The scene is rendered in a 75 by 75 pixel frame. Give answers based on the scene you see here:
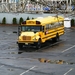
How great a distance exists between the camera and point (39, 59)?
2252 cm

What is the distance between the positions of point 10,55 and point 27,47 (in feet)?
12.1

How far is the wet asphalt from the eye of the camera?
18781mm

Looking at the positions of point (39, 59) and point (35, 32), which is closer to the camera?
point (39, 59)

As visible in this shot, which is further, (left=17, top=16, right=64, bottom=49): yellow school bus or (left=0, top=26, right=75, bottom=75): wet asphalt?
(left=17, top=16, right=64, bottom=49): yellow school bus

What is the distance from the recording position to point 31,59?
885 inches

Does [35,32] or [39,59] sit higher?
[35,32]

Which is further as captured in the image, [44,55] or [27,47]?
[27,47]

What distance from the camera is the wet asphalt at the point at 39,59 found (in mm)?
18781

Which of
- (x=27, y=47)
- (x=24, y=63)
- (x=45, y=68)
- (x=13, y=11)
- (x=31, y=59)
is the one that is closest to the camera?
(x=45, y=68)

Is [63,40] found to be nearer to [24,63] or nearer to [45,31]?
[45,31]

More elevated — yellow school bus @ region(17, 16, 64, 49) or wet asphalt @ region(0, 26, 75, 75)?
yellow school bus @ region(17, 16, 64, 49)

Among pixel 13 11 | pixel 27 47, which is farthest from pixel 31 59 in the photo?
pixel 13 11

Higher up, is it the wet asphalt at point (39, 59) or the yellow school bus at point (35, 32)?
the yellow school bus at point (35, 32)

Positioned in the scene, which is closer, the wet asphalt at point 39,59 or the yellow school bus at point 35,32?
the wet asphalt at point 39,59
